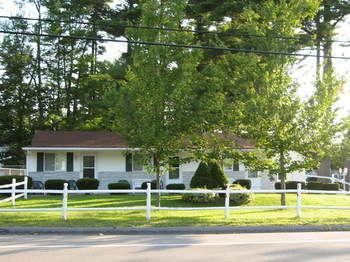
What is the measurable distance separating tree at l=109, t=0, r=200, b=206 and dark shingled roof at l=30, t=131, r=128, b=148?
11.7 meters

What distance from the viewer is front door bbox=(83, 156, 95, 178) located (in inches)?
1421

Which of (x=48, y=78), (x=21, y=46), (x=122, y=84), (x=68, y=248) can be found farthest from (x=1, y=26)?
(x=68, y=248)

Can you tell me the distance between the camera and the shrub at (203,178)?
91.3 feet

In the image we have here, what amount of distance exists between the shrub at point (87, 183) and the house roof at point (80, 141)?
2.59m

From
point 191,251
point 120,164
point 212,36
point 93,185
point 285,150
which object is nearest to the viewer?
point 191,251

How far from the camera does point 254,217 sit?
61.8 feet

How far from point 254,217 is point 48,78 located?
3535 centimetres

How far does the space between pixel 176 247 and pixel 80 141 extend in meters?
24.9

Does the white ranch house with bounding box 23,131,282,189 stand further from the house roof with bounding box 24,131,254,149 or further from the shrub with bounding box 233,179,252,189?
the shrub with bounding box 233,179,252,189

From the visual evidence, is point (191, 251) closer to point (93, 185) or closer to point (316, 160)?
point (316, 160)

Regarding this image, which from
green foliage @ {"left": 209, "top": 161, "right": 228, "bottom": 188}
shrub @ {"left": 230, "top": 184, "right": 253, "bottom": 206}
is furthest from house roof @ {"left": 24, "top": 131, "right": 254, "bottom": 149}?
shrub @ {"left": 230, "top": 184, "right": 253, "bottom": 206}

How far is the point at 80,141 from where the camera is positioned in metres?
36.5

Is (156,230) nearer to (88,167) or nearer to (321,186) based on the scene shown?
(88,167)

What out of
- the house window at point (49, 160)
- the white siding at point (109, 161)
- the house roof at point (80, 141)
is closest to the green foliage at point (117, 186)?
the house roof at point (80, 141)
